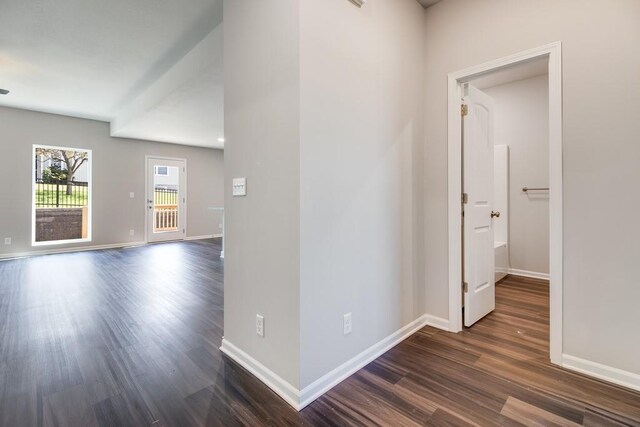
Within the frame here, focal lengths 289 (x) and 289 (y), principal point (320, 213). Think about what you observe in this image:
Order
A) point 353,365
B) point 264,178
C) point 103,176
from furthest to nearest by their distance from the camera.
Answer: point 103,176 → point 353,365 → point 264,178

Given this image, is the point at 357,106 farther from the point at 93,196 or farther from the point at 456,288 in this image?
the point at 93,196

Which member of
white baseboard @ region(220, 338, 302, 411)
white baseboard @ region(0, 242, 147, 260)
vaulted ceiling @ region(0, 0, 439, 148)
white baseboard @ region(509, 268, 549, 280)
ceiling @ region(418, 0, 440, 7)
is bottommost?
white baseboard @ region(220, 338, 302, 411)

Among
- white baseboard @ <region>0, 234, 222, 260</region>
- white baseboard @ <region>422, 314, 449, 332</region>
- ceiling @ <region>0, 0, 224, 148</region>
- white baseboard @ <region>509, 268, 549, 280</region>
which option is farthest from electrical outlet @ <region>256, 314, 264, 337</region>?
white baseboard @ <region>0, 234, 222, 260</region>

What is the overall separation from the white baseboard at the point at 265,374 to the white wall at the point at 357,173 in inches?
4.6

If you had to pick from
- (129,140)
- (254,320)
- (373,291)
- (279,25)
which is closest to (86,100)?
(129,140)

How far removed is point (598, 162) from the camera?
1.76 metres

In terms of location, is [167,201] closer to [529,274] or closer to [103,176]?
[103,176]

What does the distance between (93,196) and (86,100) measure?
2.16 metres

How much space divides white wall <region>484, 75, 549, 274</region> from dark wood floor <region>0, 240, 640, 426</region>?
1.22 metres

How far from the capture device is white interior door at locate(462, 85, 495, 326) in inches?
95.4

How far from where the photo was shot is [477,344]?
217cm

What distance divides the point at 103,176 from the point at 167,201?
5.61 feet

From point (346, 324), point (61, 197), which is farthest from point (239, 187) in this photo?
point (61, 197)

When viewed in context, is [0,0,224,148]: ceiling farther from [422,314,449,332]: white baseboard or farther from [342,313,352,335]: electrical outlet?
[422,314,449,332]: white baseboard
